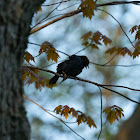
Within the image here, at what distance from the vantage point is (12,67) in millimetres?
1250

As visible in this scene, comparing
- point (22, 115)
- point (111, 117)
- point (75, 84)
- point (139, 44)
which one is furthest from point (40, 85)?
point (75, 84)

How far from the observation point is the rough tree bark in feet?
3.88

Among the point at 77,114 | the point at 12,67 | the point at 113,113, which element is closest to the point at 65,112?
the point at 77,114

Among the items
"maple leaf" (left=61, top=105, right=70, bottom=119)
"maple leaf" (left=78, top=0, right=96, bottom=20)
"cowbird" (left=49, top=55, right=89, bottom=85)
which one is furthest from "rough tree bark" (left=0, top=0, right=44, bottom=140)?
"cowbird" (left=49, top=55, right=89, bottom=85)

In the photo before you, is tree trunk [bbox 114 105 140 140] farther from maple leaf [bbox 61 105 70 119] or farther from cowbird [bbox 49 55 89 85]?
cowbird [bbox 49 55 89 85]

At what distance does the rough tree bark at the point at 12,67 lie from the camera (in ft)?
3.88

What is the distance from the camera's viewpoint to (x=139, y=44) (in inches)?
126

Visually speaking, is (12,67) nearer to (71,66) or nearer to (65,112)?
(65,112)

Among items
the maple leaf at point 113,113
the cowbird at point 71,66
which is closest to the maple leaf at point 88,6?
the maple leaf at point 113,113

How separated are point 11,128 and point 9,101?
144 millimetres

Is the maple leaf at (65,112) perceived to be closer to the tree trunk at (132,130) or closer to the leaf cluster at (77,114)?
the leaf cluster at (77,114)

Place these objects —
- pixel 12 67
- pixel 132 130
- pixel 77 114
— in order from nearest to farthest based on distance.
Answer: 1. pixel 12 67
2. pixel 132 130
3. pixel 77 114

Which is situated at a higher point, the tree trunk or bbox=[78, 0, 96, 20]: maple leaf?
bbox=[78, 0, 96, 20]: maple leaf

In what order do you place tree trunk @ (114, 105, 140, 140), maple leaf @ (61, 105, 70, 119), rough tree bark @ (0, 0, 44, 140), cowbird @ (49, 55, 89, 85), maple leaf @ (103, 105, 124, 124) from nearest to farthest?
1. rough tree bark @ (0, 0, 44, 140)
2. tree trunk @ (114, 105, 140, 140)
3. maple leaf @ (103, 105, 124, 124)
4. maple leaf @ (61, 105, 70, 119)
5. cowbird @ (49, 55, 89, 85)
